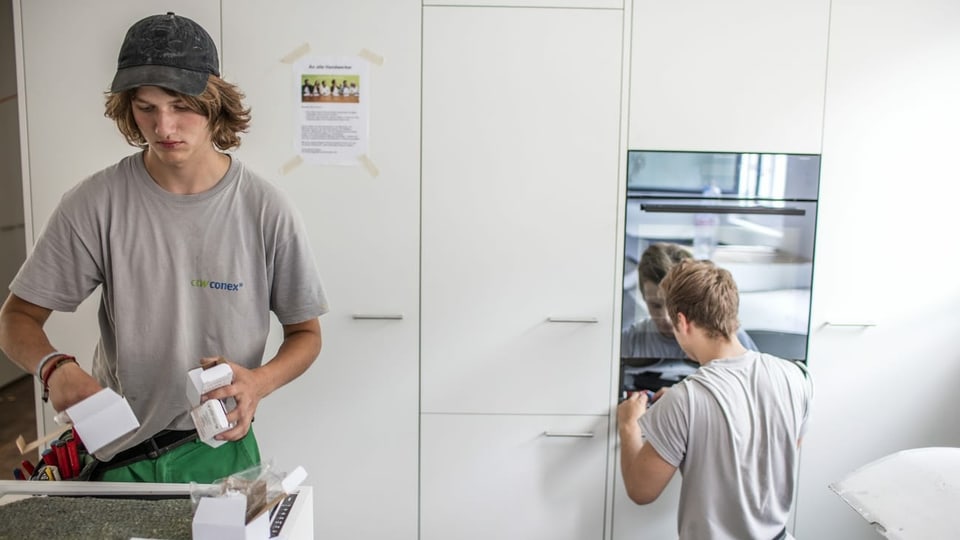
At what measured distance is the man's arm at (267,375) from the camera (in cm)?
119

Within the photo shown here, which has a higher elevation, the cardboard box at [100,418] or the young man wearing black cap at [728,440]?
the cardboard box at [100,418]

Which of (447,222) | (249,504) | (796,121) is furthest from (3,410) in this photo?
(796,121)

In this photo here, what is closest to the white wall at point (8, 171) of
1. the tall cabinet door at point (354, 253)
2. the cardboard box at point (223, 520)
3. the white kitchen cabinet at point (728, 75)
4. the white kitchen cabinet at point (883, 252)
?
the tall cabinet door at point (354, 253)

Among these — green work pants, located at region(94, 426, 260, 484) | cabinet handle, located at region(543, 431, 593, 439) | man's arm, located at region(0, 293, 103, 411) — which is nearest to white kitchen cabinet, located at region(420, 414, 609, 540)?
cabinet handle, located at region(543, 431, 593, 439)

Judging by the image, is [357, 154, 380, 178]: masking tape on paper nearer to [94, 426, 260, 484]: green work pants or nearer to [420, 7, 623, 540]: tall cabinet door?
[420, 7, 623, 540]: tall cabinet door

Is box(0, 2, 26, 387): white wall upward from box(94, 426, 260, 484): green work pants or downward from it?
upward

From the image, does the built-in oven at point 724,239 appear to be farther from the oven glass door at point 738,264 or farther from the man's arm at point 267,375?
the man's arm at point 267,375

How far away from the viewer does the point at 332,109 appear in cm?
227

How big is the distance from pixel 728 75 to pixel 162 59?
1.66 metres

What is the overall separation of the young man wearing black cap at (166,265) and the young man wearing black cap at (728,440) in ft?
2.72

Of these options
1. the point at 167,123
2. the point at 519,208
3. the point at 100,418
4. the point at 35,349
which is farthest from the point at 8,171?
the point at 100,418

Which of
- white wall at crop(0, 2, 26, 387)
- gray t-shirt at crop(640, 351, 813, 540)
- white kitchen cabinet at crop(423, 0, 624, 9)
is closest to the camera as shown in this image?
gray t-shirt at crop(640, 351, 813, 540)

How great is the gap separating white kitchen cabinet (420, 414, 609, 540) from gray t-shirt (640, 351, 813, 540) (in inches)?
29.8

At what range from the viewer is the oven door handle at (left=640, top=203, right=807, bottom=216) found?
231 cm
